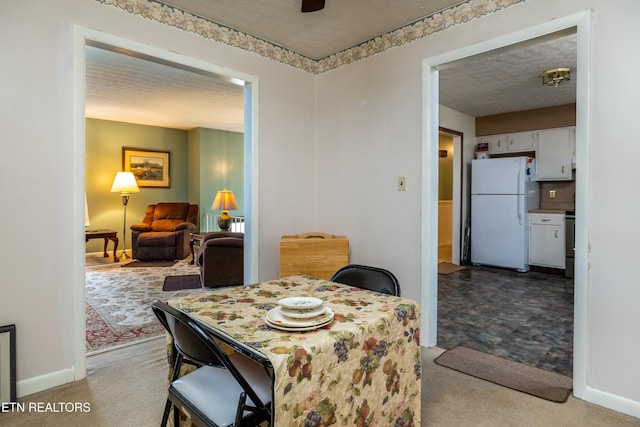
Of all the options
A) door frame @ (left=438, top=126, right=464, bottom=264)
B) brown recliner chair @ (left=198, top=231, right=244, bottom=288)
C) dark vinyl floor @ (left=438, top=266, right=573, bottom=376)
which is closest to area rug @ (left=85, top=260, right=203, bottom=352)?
brown recliner chair @ (left=198, top=231, right=244, bottom=288)

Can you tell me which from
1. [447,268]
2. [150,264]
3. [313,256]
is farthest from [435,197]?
[150,264]

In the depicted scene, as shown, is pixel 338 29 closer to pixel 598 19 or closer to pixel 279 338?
pixel 598 19

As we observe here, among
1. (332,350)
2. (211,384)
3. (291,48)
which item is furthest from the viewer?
(291,48)

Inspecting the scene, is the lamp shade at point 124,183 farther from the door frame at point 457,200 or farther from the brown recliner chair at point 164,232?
the door frame at point 457,200

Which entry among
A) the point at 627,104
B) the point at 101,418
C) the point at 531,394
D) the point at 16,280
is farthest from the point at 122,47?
the point at 531,394

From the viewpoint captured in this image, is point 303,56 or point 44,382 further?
point 303,56

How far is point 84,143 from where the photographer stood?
7.52ft

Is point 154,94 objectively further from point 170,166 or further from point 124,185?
point 170,166

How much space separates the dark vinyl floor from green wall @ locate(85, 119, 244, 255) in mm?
5089

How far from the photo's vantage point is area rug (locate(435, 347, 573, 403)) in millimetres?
2168

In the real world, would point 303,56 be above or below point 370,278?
above

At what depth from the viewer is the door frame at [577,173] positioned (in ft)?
6.77

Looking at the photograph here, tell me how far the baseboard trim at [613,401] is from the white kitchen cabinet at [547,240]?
12.5 ft

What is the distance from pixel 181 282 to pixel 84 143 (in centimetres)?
290
